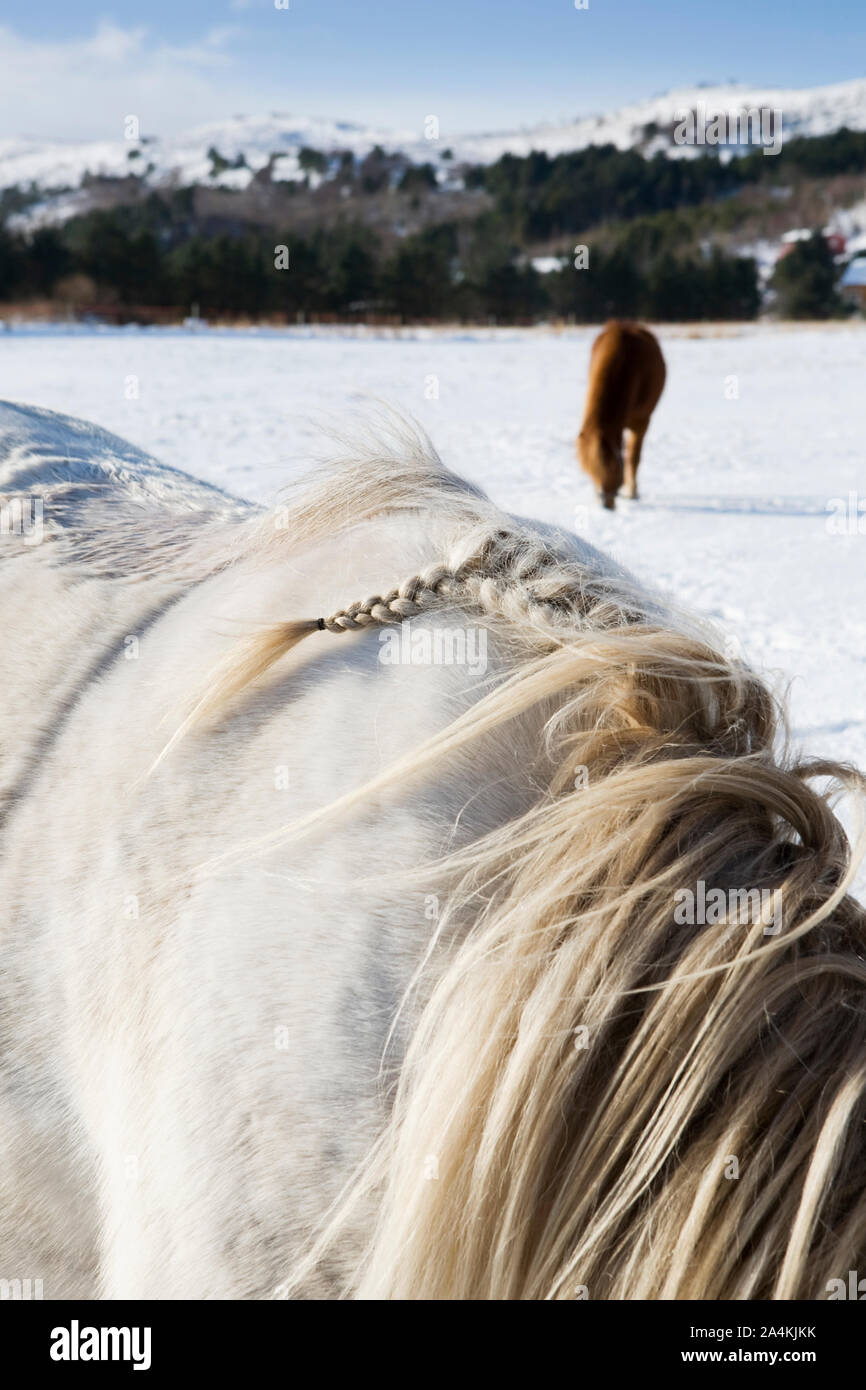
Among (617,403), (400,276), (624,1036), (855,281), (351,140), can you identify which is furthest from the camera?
(351,140)

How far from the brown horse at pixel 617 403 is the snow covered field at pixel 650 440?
20cm

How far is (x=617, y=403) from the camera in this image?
6.42m

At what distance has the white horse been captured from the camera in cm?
54

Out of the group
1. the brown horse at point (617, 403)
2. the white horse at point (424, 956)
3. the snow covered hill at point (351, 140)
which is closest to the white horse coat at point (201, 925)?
the white horse at point (424, 956)

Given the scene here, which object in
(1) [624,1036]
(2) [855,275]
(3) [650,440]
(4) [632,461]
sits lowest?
(1) [624,1036]

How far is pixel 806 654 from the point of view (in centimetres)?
332

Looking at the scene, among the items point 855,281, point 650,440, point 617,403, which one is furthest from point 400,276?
point 617,403

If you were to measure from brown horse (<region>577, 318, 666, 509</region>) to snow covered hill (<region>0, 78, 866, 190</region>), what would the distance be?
86.6m

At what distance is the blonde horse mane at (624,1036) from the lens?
0.53m

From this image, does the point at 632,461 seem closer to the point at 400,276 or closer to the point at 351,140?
the point at 400,276

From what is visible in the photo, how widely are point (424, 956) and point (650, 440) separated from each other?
8.57 m

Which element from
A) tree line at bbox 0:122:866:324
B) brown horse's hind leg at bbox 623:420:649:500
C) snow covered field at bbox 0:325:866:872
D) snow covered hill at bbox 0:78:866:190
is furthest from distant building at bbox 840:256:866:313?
snow covered hill at bbox 0:78:866:190

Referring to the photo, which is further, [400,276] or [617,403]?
[400,276]

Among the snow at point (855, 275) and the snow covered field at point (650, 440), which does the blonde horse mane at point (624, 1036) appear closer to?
the snow covered field at point (650, 440)
